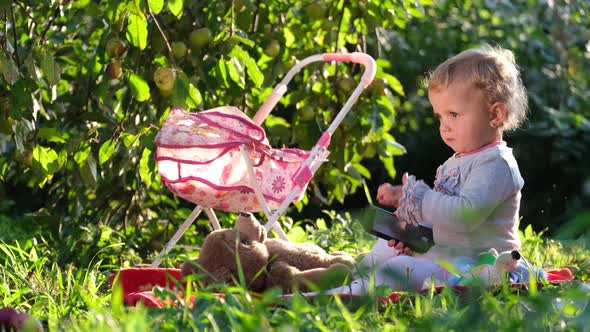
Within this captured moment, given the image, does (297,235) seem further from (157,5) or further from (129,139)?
(157,5)

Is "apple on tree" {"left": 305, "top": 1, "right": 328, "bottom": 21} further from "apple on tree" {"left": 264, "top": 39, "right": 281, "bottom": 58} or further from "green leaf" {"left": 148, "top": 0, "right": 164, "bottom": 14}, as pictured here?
"green leaf" {"left": 148, "top": 0, "right": 164, "bottom": 14}

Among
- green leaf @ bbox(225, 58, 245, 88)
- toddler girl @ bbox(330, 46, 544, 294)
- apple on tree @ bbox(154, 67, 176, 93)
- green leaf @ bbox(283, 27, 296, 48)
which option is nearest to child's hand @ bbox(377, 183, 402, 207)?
toddler girl @ bbox(330, 46, 544, 294)

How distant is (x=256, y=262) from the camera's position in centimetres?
252

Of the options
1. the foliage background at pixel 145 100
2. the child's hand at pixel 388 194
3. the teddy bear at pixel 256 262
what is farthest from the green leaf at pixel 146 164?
the child's hand at pixel 388 194

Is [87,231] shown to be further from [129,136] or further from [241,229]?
[241,229]

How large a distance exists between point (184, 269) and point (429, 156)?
3.27m

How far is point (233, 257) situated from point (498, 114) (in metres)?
0.82

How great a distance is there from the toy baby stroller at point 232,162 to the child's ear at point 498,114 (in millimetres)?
597

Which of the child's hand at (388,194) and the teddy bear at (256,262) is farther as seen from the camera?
the child's hand at (388,194)

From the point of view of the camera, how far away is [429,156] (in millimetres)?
5637

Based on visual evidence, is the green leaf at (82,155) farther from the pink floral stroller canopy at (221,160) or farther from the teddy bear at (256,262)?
the teddy bear at (256,262)

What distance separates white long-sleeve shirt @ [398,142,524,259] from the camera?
8.44 ft

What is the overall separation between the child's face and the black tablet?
264 millimetres

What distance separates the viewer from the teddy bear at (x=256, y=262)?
2504 millimetres
